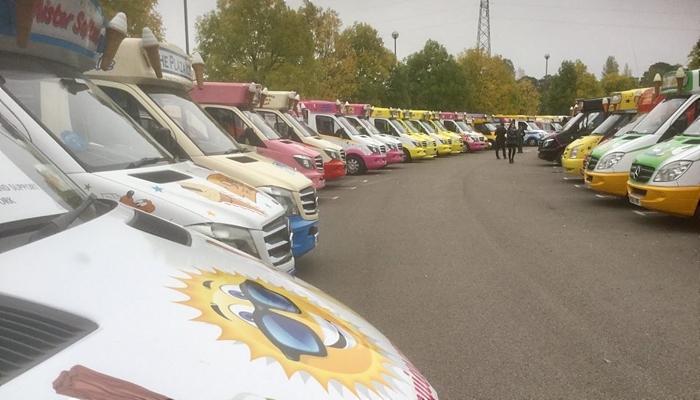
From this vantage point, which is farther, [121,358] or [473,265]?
[473,265]

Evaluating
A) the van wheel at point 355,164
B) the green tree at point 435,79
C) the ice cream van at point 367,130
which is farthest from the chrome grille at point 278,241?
the green tree at point 435,79

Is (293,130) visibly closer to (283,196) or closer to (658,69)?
(283,196)

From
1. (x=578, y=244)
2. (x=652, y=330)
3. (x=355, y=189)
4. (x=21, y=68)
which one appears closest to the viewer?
(x=21, y=68)

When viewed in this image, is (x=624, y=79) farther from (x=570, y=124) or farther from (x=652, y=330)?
(x=652, y=330)

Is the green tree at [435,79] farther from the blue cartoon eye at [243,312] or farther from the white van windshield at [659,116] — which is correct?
the blue cartoon eye at [243,312]

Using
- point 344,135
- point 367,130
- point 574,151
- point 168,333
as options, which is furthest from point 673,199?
point 367,130

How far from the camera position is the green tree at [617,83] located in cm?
8606

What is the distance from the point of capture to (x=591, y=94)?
80.4 meters

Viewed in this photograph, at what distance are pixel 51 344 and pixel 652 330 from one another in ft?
16.0

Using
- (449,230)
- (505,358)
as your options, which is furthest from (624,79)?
(505,358)

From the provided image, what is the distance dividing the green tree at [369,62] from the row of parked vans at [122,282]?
50.7 metres

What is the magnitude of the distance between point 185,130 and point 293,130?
28.3ft

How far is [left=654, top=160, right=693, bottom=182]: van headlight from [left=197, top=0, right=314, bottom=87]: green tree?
25036 mm

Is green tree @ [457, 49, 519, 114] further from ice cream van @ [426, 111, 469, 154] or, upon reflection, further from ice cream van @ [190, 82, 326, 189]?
ice cream van @ [190, 82, 326, 189]
